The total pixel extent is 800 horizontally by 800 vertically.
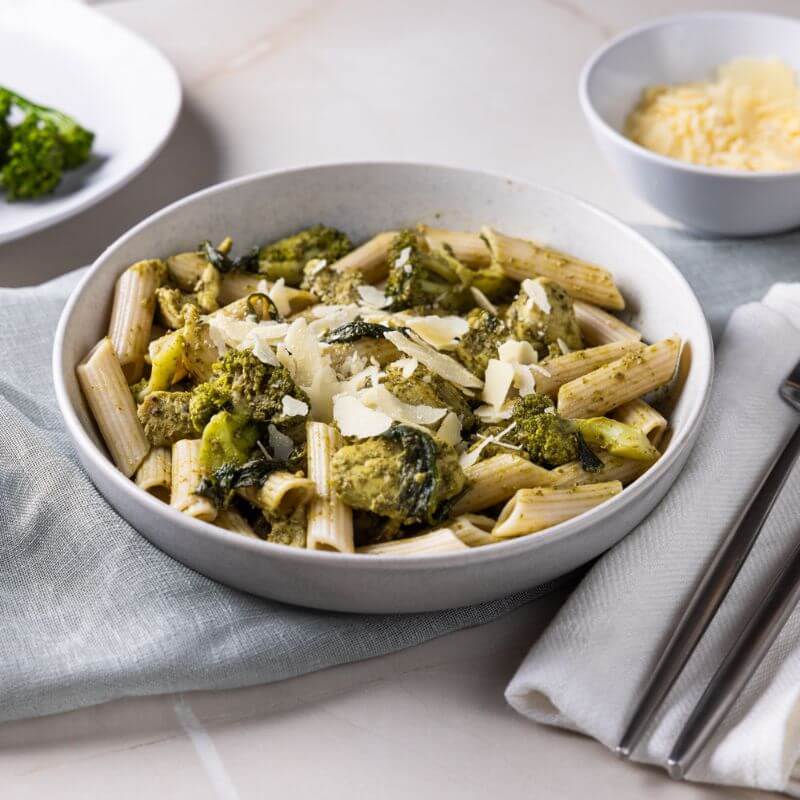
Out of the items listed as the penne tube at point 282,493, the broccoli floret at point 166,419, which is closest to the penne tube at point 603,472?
the penne tube at point 282,493

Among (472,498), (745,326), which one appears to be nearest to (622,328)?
(745,326)

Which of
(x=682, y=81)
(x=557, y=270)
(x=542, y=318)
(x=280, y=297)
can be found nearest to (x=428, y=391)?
(x=542, y=318)

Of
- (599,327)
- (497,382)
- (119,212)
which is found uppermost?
(497,382)

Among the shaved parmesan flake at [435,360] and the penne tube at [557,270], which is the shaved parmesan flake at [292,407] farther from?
the penne tube at [557,270]

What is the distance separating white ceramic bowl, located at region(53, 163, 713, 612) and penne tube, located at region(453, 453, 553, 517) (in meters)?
0.20

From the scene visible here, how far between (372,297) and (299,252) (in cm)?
32

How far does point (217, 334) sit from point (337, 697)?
84 centimetres

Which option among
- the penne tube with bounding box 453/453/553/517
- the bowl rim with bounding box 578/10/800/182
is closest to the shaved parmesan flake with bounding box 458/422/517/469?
the penne tube with bounding box 453/453/553/517

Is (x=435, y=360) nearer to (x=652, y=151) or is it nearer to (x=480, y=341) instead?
(x=480, y=341)

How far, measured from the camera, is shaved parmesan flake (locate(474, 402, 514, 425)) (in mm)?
2305

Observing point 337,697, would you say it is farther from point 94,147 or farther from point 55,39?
point 55,39

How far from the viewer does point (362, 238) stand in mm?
3016

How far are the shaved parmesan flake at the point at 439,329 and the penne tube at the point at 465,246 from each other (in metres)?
0.38

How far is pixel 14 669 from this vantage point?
76.2 inches
